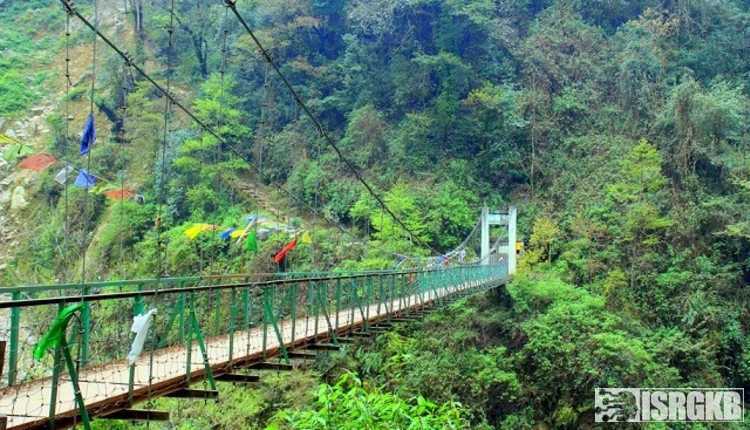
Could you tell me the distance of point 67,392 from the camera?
2861mm

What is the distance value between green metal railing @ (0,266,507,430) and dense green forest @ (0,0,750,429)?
3.00 metres

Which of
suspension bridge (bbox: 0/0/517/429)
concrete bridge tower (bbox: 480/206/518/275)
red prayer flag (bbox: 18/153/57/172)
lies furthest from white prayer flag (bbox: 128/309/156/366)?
red prayer flag (bbox: 18/153/57/172)

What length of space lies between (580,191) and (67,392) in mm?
12800

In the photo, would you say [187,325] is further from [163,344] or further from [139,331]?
[139,331]

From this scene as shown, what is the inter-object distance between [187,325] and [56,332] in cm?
117

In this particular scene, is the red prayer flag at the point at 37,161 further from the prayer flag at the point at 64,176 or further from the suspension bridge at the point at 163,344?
the suspension bridge at the point at 163,344

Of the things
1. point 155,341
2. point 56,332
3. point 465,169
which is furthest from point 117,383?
point 465,169

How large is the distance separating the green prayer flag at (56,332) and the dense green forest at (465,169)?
673cm

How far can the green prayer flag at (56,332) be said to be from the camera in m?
2.24

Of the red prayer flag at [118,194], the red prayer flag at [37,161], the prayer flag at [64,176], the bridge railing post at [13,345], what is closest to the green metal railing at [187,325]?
the bridge railing post at [13,345]

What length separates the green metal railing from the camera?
2585 millimetres

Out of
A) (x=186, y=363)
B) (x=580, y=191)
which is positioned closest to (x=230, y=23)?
(x=580, y=191)

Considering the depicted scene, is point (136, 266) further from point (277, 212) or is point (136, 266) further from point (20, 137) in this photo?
point (20, 137)

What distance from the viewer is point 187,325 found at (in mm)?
3432
